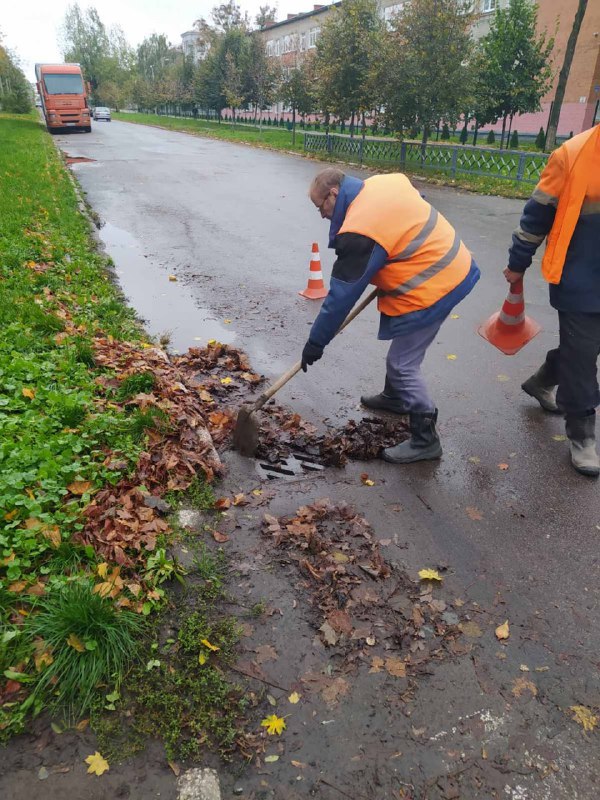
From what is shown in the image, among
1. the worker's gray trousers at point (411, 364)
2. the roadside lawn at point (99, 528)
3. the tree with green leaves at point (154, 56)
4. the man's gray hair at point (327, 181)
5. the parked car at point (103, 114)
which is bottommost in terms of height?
the parked car at point (103, 114)

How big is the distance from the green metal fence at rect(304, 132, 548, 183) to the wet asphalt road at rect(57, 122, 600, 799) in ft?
15.6

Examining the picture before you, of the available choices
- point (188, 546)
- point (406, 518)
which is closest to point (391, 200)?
point (406, 518)

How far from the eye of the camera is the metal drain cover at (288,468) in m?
3.57

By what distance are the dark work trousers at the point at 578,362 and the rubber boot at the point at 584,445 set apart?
0.18ft

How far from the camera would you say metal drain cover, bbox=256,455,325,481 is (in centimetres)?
357

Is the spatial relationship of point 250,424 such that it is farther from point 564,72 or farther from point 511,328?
point 564,72

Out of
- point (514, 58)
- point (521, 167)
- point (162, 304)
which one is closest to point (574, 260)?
point (162, 304)

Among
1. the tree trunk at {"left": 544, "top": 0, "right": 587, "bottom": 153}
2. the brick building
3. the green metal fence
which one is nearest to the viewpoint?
the green metal fence

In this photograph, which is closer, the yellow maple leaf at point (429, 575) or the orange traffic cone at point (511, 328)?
the yellow maple leaf at point (429, 575)

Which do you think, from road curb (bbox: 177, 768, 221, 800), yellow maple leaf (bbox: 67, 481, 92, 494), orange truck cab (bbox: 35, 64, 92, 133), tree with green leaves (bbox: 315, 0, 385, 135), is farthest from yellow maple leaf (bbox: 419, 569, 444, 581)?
orange truck cab (bbox: 35, 64, 92, 133)

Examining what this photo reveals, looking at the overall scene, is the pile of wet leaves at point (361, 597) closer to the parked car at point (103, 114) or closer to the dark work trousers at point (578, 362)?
the dark work trousers at point (578, 362)

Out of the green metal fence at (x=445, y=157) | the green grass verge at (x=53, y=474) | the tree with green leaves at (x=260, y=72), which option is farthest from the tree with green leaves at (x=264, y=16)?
the green grass verge at (x=53, y=474)

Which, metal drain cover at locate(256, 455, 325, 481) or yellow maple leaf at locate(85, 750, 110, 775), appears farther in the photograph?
metal drain cover at locate(256, 455, 325, 481)

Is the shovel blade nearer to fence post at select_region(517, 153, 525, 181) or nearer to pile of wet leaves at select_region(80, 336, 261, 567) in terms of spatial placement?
pile of wet leaves at select_region(80, 336, 261, 567)
